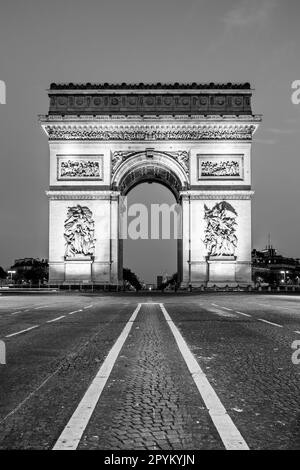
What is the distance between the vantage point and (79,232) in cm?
4241

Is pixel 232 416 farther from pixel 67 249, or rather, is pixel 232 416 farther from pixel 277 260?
pixel 277 260

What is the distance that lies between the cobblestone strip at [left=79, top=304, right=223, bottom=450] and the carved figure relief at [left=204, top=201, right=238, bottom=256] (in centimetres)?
3593

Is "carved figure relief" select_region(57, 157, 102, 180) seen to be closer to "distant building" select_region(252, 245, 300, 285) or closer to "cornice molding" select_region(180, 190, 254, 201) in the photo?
"cornice molding" select_region(180, 190, 254, 201)

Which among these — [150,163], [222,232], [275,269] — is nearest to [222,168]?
[222,232]

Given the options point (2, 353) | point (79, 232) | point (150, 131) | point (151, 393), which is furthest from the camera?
point (150, 131)

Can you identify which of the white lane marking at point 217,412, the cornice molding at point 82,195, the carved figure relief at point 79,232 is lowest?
the white lane marking at point 217,412

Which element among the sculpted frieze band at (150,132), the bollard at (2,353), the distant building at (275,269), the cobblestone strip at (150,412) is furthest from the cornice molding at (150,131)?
the distant building at (275,269)

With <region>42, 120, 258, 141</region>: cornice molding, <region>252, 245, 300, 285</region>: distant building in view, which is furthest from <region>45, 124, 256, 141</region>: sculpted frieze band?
<region>252, 245, 300, 285</region>: distant building

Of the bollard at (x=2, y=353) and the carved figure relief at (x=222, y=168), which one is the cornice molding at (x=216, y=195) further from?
the bollard at (x=2, y=353)

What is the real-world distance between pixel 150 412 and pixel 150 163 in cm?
4075

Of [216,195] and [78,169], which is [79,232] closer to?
[78,169]

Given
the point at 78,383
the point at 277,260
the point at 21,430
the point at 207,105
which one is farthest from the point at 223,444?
the point at 277,260

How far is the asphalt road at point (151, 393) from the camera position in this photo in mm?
3484

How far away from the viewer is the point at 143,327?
37.7 feet
